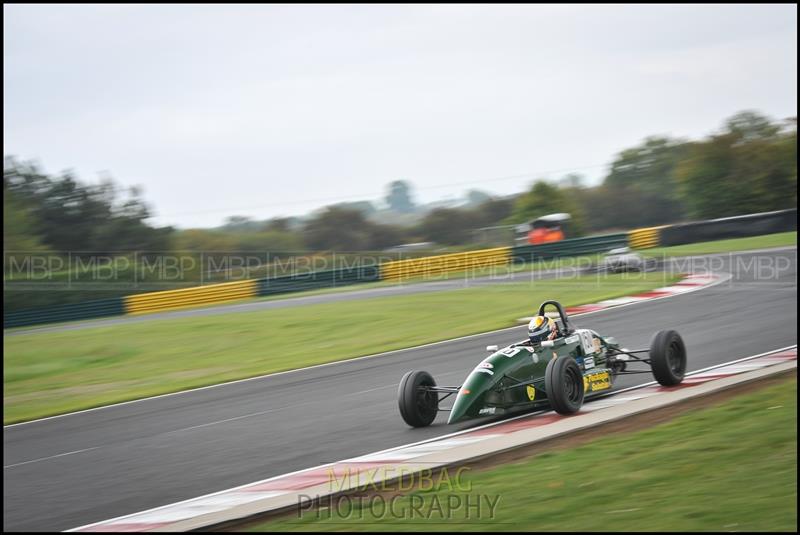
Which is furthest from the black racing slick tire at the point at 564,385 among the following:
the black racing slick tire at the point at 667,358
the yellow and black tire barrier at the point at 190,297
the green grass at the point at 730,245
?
the yellow and black tire barrier at the point at 190,297

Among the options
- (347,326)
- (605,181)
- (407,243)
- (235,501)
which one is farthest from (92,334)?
(605,181)

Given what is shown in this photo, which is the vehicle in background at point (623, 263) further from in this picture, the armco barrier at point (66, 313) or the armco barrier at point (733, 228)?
the armco barrier at point (66, 313)

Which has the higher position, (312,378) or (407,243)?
(407,243)

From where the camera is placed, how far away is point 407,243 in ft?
159

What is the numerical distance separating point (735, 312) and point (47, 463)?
1241 centimetres

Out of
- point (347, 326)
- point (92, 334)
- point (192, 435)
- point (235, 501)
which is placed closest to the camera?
point (235, 501)

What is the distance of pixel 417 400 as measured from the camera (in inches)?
383

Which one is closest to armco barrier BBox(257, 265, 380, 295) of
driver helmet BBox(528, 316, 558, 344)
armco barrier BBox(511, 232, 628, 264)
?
armco barrier BBox(511, 232, 628, 264)

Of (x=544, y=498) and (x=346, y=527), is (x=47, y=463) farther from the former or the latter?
(x=544, y=498)

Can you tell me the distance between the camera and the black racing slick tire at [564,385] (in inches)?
364

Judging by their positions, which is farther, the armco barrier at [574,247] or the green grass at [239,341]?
the armco barrier at [574,247]

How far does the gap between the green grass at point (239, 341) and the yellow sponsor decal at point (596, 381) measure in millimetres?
4182

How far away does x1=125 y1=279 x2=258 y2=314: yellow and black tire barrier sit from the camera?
31.4m

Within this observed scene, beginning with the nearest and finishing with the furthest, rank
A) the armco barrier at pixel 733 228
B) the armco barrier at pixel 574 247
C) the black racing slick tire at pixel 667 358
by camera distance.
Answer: the black racing slick tire at pixel 667 358, the armco barrier at pixel 574 247, the armco barrier at pixel 733 228
